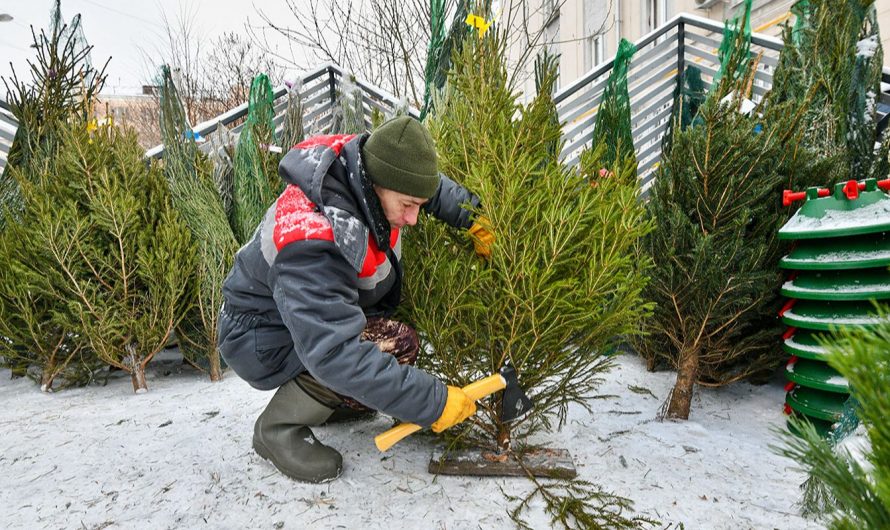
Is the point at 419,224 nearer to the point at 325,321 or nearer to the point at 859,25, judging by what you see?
the point at 325,321

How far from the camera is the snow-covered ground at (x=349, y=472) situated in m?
Answer: 1.81

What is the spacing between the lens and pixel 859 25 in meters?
3.14

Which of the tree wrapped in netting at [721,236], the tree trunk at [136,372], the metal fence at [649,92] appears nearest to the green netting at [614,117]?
the metal fence at [649,92]

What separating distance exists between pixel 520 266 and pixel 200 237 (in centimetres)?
251

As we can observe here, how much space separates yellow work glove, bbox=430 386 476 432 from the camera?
1783 mm

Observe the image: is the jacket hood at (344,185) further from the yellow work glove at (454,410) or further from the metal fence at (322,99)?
the metal fence at (322,99)

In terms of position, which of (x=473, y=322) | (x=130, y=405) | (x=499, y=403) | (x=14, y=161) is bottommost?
(x=130, y=405)

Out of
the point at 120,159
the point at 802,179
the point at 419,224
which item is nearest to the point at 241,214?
the point at 120,159

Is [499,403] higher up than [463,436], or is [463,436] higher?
[499,403]

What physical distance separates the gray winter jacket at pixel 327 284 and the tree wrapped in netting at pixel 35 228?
1.74 metres

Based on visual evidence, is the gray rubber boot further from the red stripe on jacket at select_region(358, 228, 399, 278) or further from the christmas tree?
the christmas tree

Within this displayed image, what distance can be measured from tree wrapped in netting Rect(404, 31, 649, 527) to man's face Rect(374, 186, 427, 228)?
191 mm

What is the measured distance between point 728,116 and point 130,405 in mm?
3616

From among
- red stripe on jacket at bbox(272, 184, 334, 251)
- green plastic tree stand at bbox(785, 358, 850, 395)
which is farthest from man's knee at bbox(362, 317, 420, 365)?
green plastic tree stand at bbox(785, 358, 850, 395)
